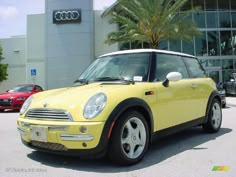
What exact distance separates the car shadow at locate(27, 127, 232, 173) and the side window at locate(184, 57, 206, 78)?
122cm

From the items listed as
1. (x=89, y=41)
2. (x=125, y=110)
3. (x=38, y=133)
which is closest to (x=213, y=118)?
(x=125, y=110)

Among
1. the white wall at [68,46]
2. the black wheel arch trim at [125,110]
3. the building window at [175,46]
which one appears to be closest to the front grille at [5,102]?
the black wheel arch trim at [125,110]

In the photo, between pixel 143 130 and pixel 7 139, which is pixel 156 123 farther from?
pixel 7 139

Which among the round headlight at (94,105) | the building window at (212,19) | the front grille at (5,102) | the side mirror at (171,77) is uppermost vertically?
the building window at (212,19)

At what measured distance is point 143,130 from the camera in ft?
16.2

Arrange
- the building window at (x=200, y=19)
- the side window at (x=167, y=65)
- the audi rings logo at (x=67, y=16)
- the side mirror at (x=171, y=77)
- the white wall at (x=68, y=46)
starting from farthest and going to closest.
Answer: the audi rings logo at (x=67, y=16) < the white wall at (x=68, y=46) < the building window at (x=200, y=19) < the side window at (x=167, y=65) < the side mirror at (x=171, y=77)

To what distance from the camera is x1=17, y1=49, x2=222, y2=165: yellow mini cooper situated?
441 centimetres

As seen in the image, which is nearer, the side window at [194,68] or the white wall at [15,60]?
the side window at [194,68]

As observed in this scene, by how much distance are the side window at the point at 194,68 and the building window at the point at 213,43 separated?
74.2 feet

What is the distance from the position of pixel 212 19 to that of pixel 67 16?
41.4 ft

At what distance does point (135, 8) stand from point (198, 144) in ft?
56.1

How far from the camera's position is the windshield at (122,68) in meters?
5.42

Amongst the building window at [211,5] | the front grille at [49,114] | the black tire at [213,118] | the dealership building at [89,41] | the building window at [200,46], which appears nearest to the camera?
the front grille at [49,114]

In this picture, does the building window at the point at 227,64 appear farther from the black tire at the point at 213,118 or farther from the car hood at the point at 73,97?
the car hood at the point at 73,97
